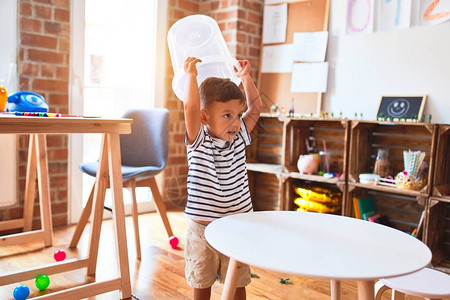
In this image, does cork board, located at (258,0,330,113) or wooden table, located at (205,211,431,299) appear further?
cork board, located at (258,0,330,113)

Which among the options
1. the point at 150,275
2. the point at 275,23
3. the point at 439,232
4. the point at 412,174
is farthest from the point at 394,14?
the point at 150,275

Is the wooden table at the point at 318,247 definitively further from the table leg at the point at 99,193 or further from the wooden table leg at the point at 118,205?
→ the table leg at the point at 99,193

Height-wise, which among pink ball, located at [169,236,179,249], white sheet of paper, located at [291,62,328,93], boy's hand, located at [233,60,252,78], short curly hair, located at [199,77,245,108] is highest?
white sheet of paper, located at [291,62,328,93]

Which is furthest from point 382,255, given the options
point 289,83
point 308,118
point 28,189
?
point 289,83

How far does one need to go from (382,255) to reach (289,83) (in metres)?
2.54

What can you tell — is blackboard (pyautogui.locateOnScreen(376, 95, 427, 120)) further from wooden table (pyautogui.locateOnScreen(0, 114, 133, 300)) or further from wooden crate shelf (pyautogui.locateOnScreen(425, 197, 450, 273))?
wooden table (pyautogui.locateOnScreen(0, 114, 133, 300))

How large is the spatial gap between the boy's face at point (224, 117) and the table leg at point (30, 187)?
1.54 metres

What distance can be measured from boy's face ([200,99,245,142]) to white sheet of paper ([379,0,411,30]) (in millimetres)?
1871

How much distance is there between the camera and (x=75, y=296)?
5.83 feet

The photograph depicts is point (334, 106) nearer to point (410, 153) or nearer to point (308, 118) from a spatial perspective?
point (308, 118)

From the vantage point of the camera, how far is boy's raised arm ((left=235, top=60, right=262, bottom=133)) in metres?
1.55

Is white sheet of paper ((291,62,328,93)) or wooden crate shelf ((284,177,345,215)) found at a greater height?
white sheet of paper ((291,62,328,93))

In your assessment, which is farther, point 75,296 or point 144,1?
point 144,1

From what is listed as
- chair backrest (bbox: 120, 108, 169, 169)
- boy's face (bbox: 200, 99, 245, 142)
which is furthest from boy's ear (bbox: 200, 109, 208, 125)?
chair backrest (bbox: 120, 108, 169, 169)
